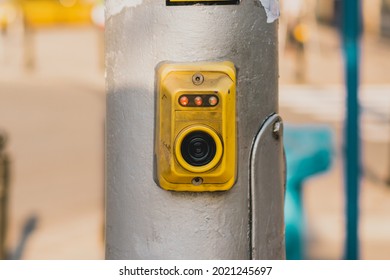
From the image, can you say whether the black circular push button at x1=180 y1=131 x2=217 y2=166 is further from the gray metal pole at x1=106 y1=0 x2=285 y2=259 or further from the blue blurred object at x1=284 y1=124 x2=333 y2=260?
the blue blurred object at x1=284 y1=124 x2=333 y2=260

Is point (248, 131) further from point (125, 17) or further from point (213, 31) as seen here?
point (125, 17)

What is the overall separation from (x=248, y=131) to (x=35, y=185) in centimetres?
535

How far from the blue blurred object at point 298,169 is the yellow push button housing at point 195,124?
6.86 feet

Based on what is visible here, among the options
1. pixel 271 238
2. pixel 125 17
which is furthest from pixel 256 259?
pixel 125 17

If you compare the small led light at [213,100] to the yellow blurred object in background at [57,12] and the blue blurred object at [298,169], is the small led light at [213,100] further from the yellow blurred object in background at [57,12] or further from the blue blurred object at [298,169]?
the yellow blurred object in background at [57,12]

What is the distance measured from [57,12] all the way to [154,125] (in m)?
21.5

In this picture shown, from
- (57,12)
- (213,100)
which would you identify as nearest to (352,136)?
(213,100)

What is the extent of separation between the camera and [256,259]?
204cm

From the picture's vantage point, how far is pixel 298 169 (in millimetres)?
4066

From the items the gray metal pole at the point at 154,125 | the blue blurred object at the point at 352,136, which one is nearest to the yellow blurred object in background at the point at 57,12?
the blue blurred object at the point at 352,136

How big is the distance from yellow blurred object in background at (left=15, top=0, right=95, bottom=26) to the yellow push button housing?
21.1m

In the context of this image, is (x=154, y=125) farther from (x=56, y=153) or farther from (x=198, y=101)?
(x=56, y=153)

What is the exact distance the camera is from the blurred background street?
19.1 ft

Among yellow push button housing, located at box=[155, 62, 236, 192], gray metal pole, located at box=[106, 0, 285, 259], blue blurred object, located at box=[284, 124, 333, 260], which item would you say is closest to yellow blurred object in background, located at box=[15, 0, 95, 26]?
blue blurred object, located at box=[284, 124, 333, 260]
